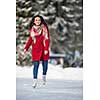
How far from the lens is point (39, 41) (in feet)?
6.53

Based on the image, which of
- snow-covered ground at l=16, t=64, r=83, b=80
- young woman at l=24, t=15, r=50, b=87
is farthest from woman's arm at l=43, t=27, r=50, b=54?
snow-covered ground at l=16, t=64, r=83, b=80

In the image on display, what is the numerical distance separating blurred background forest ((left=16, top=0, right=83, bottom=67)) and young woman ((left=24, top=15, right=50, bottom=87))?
27mm

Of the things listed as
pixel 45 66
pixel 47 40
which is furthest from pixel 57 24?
pixel 45 66

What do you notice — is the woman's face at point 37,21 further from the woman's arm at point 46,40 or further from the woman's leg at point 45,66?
the woman's leg at point 45,66

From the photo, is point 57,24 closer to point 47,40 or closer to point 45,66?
point 47,40

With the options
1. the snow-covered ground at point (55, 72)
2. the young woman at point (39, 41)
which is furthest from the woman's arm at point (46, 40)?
the snow-covered ground at point (55, 72)

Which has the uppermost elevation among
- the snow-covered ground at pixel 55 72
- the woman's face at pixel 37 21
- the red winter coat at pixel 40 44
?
the woman's face at pixel 37 21

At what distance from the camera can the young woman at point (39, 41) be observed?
6.52 ft

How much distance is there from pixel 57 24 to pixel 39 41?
158 millimetres

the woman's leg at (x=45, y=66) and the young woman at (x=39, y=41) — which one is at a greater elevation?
the young woman at (x=39, y=41)

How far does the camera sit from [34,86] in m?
1.97
